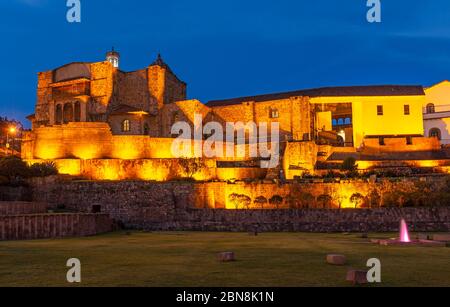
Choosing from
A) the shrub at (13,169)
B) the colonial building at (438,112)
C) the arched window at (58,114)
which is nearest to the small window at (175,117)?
the arched window at (58,114)

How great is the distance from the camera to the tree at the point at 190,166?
42.8 m

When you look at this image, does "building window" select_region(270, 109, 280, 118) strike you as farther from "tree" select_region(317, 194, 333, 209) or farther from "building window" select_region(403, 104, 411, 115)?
"tree" select_region(317, 194, 333, 209)

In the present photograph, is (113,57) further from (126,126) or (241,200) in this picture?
(241,200)

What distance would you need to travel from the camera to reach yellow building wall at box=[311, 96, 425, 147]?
51.6 metres

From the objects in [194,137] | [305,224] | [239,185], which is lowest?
[305,224]

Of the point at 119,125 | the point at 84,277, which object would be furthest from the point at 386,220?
the point at 119,125

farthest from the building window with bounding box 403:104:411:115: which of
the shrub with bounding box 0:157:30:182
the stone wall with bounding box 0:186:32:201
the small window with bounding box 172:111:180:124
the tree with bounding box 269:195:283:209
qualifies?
the stone wall with bounding box 0:186:32:201

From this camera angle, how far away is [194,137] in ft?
176

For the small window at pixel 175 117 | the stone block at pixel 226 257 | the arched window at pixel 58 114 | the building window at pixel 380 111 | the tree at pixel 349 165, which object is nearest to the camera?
the stone block at pixel 226 257

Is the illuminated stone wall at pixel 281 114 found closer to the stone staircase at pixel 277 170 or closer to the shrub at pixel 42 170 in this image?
the stone staircase at pixel 277 170

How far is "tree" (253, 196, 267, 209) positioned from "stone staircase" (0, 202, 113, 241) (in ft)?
42.7

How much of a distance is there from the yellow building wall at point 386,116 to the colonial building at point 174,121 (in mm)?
106
